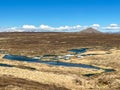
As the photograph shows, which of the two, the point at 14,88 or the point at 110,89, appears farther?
the point at 110,89

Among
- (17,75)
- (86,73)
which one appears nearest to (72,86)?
(17,75)

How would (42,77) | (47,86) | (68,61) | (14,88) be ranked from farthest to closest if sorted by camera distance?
(68,61) → (42,77) → (47,86) → (14,88)

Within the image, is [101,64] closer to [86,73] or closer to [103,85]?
[86,73]

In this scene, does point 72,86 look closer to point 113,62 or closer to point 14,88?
point 14,88

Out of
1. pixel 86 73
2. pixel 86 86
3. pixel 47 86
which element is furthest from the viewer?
pixel 86 73

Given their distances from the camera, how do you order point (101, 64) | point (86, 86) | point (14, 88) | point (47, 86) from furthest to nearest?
1. point (101, 64)
2. point (86, 86)
3. point (47, 86)
4. point (14, 88)

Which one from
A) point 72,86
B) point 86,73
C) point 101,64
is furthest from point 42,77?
point 101,64

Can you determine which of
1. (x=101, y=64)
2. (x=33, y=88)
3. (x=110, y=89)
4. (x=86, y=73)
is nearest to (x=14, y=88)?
(x=33, y=88)

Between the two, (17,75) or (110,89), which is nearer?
(110,89)
